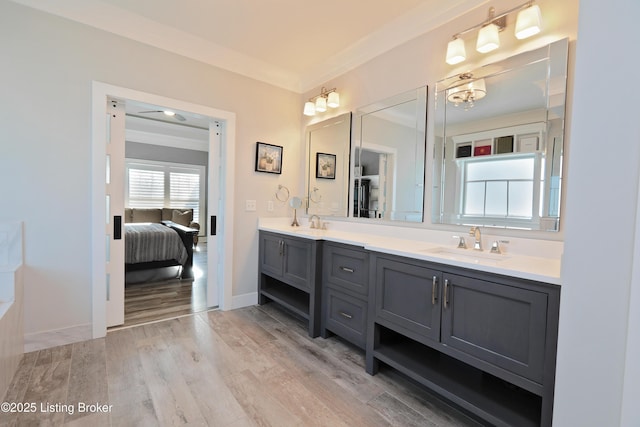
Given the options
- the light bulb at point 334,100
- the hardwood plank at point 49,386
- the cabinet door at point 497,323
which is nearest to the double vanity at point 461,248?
the cabinet door at point 497,323

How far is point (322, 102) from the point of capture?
3.04m

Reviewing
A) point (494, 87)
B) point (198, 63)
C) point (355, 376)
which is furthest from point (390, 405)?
point (198, 63)

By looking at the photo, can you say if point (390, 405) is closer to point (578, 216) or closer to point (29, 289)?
point (578, 216)

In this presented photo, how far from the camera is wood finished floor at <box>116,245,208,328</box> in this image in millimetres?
2834

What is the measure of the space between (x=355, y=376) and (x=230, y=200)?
2.03m

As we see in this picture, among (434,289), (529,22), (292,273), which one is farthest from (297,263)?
(529,22)

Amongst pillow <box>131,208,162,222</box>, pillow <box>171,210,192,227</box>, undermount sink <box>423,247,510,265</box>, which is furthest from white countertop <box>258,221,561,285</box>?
pillow <box>131,208,162,222</box>

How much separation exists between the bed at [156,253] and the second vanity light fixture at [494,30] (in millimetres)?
3978

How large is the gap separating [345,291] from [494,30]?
6.52 feet

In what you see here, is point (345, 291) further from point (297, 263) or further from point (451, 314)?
point (451, 314)

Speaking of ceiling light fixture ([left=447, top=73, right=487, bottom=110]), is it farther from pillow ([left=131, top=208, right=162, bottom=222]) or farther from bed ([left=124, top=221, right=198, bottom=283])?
pillow ([left=131, top=208, right=162, bottom=222])

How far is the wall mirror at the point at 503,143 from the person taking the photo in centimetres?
160

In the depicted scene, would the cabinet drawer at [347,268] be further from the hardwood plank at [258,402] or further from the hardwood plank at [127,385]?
the hardwood plank at [127,385]

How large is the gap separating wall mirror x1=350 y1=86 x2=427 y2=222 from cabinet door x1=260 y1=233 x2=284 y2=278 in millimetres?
847
